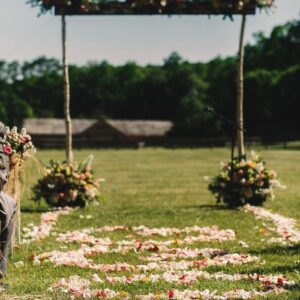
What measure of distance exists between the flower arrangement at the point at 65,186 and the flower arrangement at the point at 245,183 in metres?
3.66

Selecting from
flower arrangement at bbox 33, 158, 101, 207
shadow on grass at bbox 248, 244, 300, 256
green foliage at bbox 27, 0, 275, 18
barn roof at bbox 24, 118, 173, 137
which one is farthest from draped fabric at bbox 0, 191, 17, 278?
barn roof at bbox 24, 118, 173, 137

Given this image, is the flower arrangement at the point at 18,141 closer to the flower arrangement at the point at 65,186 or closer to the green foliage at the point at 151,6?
the flower arrangement at the point at 65,186

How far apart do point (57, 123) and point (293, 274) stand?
331 ft

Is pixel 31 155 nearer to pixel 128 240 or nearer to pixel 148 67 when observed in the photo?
pixel 128 240

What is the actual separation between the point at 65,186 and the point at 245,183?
5012 millimetres

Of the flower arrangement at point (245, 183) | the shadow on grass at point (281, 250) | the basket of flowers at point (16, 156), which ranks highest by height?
the basket of flowers at point (16, 156)

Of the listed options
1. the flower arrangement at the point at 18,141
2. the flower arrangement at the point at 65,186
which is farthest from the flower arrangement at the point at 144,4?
the flower arrangement at the point at 18,141

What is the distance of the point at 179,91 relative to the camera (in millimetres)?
124062

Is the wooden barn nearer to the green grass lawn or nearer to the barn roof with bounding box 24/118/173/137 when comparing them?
the barn roof with bounding box 24/118/173/137

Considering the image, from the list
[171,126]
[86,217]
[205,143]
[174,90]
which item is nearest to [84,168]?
[86,217]

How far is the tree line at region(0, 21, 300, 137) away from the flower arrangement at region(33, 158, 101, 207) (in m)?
71.4

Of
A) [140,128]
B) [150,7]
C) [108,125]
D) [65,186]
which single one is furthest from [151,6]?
[140,128]

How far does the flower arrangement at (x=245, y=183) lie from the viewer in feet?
58.2

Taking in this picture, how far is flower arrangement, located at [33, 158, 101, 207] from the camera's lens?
58.4ft
